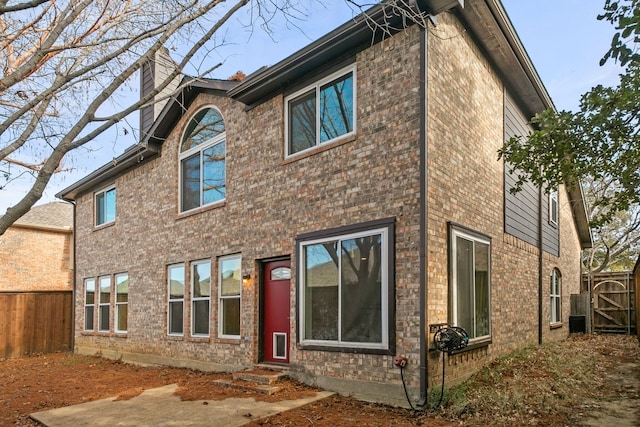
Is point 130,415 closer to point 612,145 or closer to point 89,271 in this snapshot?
point 612,145

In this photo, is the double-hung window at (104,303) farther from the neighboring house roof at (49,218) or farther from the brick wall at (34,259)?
the neighboring house roof at (49,218)

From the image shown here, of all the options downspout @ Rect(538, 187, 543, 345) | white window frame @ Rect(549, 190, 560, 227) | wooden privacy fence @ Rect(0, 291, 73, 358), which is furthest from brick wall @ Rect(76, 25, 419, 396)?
white window frame @ Rect(549, 190, 560, 227)

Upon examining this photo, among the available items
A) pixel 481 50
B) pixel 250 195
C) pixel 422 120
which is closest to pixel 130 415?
pixel 250 195

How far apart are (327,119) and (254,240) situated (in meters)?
2.81

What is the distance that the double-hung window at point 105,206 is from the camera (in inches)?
606

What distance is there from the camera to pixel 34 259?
21031 mm

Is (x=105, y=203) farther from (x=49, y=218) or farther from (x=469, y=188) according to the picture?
(x=469, y=188)

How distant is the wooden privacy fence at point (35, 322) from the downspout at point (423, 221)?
14.8 m

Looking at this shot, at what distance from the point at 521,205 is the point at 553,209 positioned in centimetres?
372

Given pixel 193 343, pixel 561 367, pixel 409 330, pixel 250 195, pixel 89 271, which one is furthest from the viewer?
pixel 89 271

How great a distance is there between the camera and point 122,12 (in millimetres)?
6199

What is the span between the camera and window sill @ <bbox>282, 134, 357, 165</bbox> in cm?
815

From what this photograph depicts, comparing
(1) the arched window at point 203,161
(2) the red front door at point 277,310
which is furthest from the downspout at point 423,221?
(1) the arched window at point 203,161

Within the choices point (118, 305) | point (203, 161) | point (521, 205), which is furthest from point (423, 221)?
point (118, 305)
